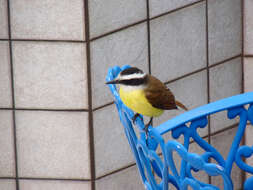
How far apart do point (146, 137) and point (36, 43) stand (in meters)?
1.15

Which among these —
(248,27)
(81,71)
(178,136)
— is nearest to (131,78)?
(178,136)

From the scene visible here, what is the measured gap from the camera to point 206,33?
3.05 metres

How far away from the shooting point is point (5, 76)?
2.64 m

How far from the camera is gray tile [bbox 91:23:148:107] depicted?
2.60 meters

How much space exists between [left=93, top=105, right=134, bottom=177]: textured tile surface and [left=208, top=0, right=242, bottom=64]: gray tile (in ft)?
2.08

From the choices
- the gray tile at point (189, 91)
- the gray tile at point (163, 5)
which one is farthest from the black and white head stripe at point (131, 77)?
the gray tile at point (189, 91)

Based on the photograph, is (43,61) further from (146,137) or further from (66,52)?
(146,137)

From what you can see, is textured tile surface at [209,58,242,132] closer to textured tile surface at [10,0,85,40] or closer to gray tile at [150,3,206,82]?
gray tile at [150,3,206,82]

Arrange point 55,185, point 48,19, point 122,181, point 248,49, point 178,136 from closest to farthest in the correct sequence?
1. point 178,136
2. point 48,19
3. point 55,185
4. point 122,181
5. point 248,49

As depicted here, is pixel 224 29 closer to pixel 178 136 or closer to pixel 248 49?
pixel 248 49

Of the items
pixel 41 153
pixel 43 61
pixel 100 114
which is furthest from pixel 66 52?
pixel 41 153

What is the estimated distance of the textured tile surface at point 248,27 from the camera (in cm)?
313

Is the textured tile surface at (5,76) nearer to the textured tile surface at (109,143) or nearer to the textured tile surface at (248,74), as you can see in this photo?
the textured tile surface at (109,143)

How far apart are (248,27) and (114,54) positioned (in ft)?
2.75
